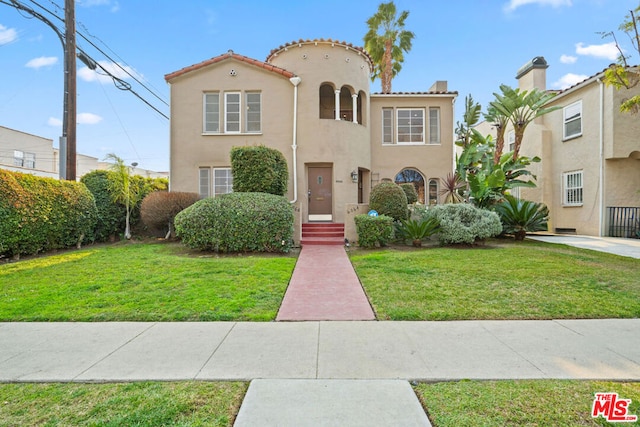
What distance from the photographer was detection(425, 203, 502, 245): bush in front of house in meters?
11.1

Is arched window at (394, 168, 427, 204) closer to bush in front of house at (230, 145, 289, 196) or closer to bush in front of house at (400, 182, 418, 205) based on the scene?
bush in front of house at (400, 182, 418, 205)

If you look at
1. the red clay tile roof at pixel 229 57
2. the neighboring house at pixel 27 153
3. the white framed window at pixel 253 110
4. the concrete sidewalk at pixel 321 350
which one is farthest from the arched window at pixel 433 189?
the neighboring house at pixel 27 153

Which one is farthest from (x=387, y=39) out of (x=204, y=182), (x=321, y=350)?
(x=321, y=350)

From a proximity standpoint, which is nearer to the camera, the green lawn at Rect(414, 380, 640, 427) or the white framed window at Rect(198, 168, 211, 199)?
the green lawn at Rect(414, 380, 640, 427)

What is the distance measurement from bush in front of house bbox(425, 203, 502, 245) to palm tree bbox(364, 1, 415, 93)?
48.2 ft

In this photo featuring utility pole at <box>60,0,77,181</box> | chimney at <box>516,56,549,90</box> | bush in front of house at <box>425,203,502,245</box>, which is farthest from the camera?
chimney at <box>516,56,549,90</box>

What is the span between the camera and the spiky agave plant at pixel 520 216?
1260 centimetres

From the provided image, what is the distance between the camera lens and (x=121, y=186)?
41.9 ft

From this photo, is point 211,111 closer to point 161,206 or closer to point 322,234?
point 161,206

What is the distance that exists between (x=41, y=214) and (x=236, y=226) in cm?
606

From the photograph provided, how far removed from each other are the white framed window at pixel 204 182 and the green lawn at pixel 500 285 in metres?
8.19

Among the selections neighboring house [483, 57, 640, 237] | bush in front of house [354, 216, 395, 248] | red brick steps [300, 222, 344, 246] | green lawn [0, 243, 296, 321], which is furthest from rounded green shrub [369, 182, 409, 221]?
neighboring house [483, 57, 640, 237]

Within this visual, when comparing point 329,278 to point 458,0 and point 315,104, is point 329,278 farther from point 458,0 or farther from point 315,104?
point 458,0

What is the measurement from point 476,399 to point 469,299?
3286mm
